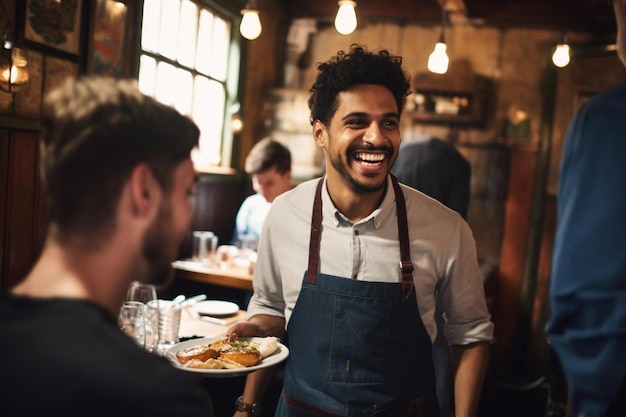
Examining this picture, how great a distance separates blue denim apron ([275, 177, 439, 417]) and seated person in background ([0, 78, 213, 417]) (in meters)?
0.80

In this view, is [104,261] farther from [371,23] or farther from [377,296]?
[371,23]

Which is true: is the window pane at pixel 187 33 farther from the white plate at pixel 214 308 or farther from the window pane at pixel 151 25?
the white plate at pixel 214 308

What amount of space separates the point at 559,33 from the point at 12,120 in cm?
480

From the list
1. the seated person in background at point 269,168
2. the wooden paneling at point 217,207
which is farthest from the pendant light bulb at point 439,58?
the wooden paneling at point 217,207

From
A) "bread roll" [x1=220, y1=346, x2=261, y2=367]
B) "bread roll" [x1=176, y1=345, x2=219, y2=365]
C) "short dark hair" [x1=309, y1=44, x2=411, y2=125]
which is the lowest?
"bread roll" [x1=176, y1=345, x2=219, y2=365]

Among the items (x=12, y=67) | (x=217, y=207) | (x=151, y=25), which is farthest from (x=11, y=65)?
(x=217, y=207)

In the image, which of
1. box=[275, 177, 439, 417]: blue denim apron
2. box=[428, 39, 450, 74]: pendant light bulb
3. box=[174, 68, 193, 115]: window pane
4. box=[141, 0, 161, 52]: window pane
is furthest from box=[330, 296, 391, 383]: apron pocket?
box=[174, 68, 193, 115]: window pane

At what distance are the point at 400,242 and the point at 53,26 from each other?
2233mm

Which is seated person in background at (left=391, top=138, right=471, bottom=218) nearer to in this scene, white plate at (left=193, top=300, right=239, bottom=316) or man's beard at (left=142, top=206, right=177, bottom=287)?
white plate at (left=193, top=300, right=239, bottom=316)

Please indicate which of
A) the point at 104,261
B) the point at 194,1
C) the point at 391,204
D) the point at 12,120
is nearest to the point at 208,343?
the point at 391,204

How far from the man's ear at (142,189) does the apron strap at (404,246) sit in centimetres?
100

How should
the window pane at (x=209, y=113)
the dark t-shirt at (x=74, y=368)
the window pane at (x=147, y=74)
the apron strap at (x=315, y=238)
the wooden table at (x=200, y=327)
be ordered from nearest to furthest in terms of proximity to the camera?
the dark t-shirt at (x=74, y=368) → the apron strap at (x=315, y=238) → the wooden table at (x=200, y=327) → the window pane at (x=147, y=74) → the window pane at (x=209, y=113)

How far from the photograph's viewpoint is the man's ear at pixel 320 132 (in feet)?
6.81

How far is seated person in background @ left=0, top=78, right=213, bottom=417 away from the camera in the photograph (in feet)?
2.66
